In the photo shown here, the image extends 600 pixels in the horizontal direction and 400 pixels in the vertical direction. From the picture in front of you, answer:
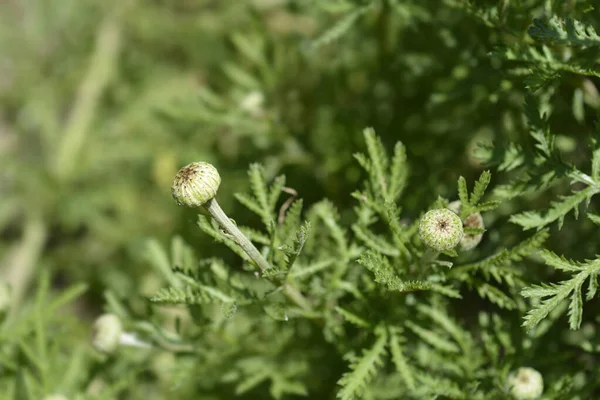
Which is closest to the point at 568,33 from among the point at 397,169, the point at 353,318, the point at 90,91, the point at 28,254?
the point at 397,169

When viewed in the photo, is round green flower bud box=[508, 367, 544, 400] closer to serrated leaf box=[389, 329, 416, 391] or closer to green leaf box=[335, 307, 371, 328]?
serrated leaf box=[389, 329, 416, 391]

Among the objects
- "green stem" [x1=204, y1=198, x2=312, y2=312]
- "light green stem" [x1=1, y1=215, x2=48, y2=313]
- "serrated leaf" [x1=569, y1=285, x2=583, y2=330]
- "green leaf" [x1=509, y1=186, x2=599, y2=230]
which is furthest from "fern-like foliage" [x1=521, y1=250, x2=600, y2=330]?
"light green stem" [x1=1, y1=215, x2=48, y2=313]

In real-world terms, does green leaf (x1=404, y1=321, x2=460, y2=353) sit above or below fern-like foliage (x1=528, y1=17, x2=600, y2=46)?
below

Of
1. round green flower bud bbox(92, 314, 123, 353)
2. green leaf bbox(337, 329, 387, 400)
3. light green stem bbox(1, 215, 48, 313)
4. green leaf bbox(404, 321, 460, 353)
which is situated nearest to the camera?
green leaf bbox(337, 329, 387, 400)

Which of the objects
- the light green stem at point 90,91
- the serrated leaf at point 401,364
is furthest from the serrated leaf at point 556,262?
the light green stem at point 90,91

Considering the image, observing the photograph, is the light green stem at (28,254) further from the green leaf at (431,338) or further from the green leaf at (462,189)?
the green leaf at (462,189)
